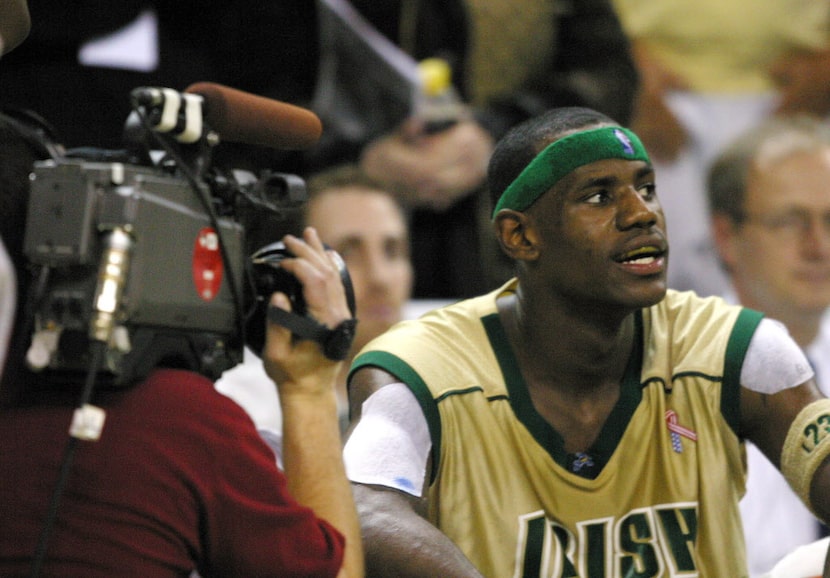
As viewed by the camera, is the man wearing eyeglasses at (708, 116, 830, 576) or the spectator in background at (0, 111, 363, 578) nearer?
the spectator in background at (0, 111, 363, 578)

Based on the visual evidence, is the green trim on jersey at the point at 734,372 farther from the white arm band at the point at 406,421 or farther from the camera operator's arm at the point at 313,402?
the camera operator's arm at the point at 313,402

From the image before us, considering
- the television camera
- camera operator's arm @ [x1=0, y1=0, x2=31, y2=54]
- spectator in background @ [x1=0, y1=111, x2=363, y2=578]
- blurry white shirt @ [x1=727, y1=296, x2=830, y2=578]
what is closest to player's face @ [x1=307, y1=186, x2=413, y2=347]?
blurry white shirt @ [x1=727, y1=296, x2=830, y2=578]

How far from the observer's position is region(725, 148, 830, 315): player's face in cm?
471

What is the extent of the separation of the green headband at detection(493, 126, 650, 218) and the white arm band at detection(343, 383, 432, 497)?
1.77 ft

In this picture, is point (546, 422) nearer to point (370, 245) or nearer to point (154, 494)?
point (154, 494)

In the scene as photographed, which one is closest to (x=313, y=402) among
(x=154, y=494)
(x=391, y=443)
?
(x=154, y=494)

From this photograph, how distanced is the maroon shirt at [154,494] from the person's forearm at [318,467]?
0.12 meters

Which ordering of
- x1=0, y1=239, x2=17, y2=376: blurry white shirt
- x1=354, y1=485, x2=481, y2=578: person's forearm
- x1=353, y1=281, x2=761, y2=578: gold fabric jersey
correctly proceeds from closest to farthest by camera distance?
x1=0, y1=239, x2=17, y2=376: blurry white shirt < x1=354, y1=485, x2=481, y2=578: person's forearm < x1=353, y1=281, x2=761, y2=578: gold fabric jersey

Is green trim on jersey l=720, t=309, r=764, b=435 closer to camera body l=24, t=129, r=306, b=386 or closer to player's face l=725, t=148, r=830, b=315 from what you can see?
camera body l=24, t=129, r=306, b=386

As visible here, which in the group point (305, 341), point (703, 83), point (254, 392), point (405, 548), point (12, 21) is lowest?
point (254, 392)

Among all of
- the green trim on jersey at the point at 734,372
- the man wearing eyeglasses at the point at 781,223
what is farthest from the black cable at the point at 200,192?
the man wearing eyeglasses at the point at 781,223

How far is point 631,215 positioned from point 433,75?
2037 mm

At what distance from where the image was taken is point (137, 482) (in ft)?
5.40

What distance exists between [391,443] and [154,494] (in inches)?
36.2
